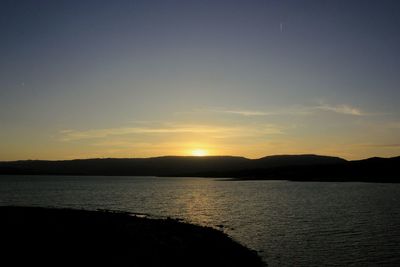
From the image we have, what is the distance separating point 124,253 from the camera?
32.6 meters

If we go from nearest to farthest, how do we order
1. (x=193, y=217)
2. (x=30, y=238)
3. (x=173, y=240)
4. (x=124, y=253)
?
(x=124, y=253) → (x=30, y=238) → (x=173, y=240) → (x=193, y=217)

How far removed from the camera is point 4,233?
3744 cm

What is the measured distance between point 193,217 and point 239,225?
14.9 m

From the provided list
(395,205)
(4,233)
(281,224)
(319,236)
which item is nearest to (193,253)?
(4,233)

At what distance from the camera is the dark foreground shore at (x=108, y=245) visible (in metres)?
29.4

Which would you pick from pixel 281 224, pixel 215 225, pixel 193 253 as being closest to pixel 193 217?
pixel 215 225

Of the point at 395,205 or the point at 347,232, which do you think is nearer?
the point at 347,232

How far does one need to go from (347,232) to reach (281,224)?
1161 cm

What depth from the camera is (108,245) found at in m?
→ 35.0

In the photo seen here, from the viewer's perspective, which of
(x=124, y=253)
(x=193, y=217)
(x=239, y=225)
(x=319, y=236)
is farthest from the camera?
(x=193, y=217)

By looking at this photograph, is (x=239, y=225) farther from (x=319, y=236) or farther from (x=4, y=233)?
(x=4, y=233)

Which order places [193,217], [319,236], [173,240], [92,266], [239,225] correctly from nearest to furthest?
[92,266]
[173,240]
[319,236]
[239,225]
[193,217]

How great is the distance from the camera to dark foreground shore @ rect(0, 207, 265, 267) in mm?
29375

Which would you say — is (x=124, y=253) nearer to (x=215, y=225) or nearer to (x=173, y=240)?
(x=173, y=240)
